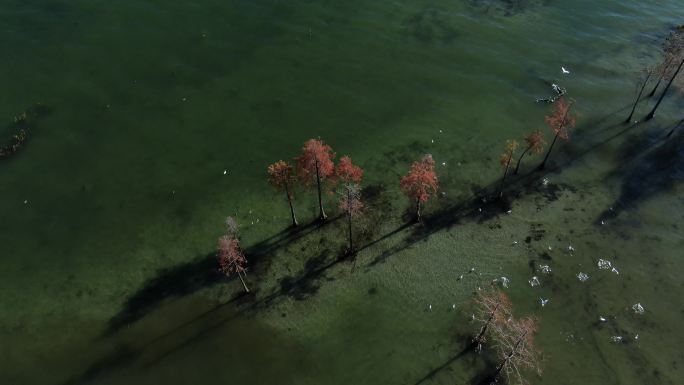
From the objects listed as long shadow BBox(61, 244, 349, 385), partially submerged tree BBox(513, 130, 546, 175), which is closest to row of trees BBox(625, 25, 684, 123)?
partially submerged tree BBox(513, 130, 546, 175)

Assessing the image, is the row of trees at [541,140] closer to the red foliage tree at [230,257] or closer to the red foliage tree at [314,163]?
the red foliage tree at [314,163]

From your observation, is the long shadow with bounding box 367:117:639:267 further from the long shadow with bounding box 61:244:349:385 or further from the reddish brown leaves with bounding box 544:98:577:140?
the long shadow with bounding box 61:244:349:385

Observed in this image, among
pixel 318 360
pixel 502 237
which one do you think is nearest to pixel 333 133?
pixel 502 237

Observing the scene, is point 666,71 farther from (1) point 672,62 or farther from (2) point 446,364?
(2) point 446,364

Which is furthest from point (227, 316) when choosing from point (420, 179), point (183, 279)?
point (420, 179)

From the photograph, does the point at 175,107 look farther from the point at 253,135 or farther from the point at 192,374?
the point at 192,374
